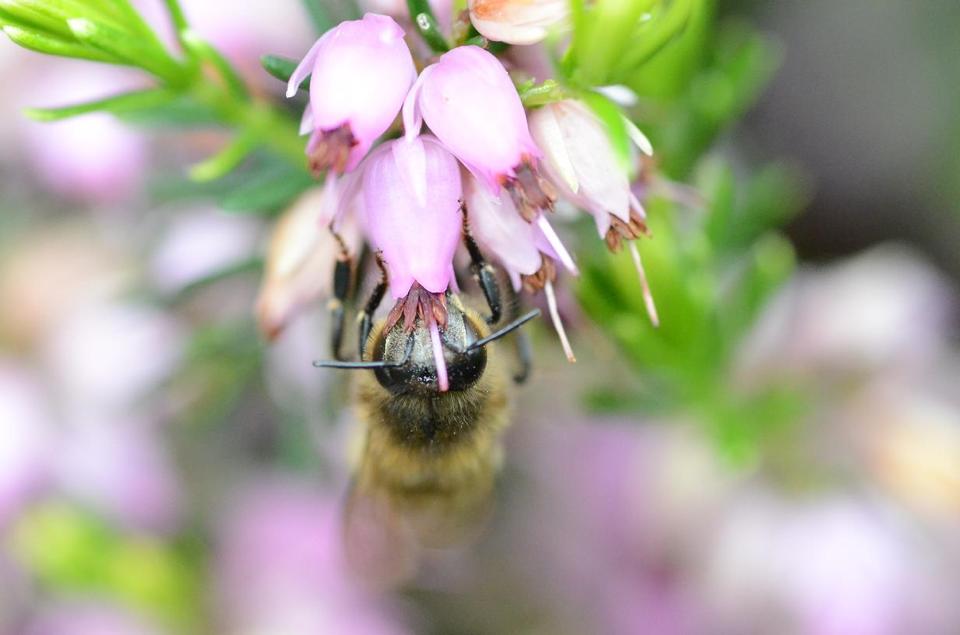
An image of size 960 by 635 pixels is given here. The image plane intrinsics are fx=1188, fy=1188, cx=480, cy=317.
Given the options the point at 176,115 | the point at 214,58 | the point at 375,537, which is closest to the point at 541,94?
the point at 214,58

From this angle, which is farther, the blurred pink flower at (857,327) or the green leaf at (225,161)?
the blurred pink flower at (857,327)

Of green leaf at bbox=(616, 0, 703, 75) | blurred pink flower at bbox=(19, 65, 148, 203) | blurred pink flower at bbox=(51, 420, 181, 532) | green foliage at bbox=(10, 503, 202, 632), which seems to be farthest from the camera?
blurred pink flower at bbox=(51, 420, 181, 532)

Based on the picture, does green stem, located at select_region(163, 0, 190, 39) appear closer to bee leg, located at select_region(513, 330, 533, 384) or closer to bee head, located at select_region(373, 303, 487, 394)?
bee head, located at select_region(373, 303, 487, 394)

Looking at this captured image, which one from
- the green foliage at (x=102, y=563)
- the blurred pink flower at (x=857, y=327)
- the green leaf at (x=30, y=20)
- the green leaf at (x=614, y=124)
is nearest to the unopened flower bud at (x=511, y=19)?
the green leaf at (x=614, y=124)

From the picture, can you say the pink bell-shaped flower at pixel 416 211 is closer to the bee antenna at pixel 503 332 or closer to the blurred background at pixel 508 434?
the bee antenna at pixel 503 332

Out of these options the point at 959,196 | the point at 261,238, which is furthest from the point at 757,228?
the point at 959,196

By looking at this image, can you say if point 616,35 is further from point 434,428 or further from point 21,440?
point 21,440

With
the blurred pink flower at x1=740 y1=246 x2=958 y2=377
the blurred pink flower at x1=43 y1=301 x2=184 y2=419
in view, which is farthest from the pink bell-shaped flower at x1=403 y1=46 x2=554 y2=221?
the blurred pink flower at x1=43 y1=301 x2=184 y2=419
